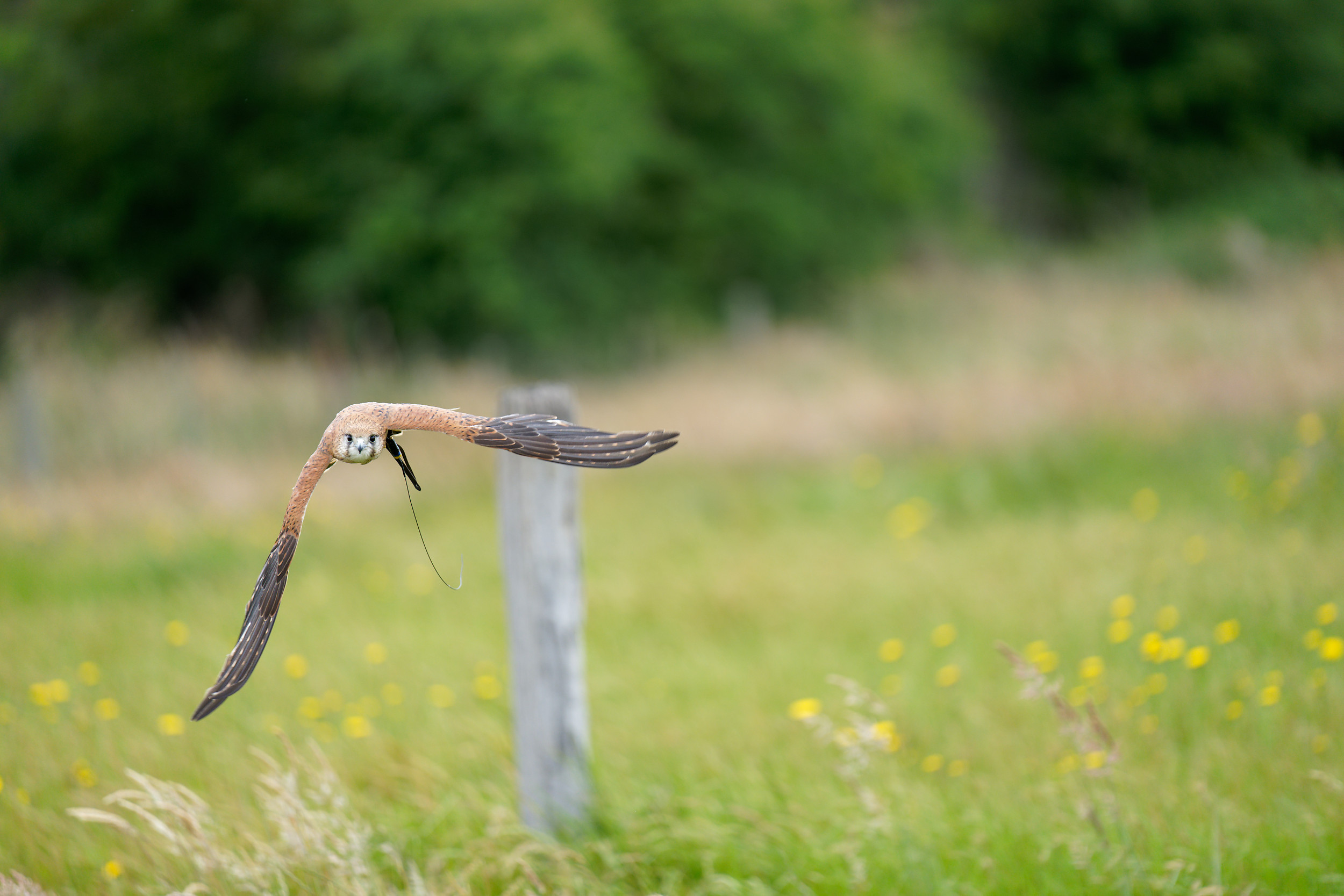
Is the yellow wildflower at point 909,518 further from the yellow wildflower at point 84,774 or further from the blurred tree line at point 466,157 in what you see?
the blurred tree line at point 466,157

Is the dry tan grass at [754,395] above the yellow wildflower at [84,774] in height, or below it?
above

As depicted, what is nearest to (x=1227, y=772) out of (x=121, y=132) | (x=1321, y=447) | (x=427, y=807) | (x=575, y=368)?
(x=427, y=807)

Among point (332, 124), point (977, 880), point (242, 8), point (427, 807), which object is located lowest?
point (977, 880)

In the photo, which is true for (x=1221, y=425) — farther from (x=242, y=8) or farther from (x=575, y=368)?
(x=242, y=8)

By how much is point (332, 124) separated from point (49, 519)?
746 centimetres

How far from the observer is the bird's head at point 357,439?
1.11 metres

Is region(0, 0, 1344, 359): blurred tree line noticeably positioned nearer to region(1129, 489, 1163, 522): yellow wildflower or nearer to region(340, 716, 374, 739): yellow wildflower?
region(1129, 489, 1163, 522): yellow wildflower

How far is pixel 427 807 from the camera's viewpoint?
2721 mm

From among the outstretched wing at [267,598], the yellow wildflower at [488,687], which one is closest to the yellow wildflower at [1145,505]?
the yellow wildflower at [488,687]

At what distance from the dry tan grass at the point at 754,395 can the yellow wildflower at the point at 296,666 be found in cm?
267

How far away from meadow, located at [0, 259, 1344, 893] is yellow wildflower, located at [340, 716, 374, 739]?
0.02 meters

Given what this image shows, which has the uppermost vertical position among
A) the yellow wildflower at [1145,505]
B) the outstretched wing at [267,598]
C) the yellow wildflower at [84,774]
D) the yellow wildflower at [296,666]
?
the yellow wildflower at [1145,505]

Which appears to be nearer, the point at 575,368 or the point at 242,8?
the point at 242,8

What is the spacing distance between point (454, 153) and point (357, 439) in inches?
428
